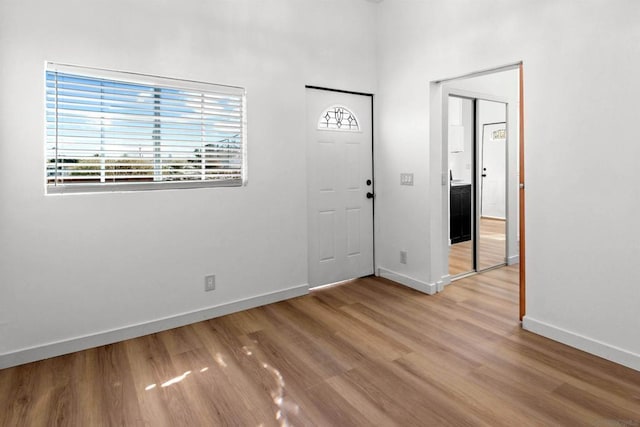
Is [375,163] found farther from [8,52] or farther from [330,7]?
[8,52]

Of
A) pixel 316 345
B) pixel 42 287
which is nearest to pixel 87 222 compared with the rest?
pixel 42 287

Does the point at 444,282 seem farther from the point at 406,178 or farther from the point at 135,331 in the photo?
the point at 135,331

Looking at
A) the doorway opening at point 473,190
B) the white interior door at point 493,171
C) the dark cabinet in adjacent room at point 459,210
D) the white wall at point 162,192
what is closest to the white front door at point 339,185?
the white wall at point 162,192

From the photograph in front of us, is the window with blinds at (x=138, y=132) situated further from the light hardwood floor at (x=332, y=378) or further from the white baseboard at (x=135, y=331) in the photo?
the light hardwood floor at (x=332, y=378)

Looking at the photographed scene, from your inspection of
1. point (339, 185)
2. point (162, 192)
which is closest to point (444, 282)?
point (339, 185)

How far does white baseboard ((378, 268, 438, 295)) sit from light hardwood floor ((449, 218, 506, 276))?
2.16ft

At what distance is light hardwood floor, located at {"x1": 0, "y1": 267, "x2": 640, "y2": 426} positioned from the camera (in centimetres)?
196

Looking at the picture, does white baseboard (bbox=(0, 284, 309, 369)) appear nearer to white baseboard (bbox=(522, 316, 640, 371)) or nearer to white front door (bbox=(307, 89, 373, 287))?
white front door (bbox=(307, 89, 373, 287))

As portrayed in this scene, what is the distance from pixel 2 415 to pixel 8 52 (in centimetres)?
216

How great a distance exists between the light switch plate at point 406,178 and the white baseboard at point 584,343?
5.40 ft

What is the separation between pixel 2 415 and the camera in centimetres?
199

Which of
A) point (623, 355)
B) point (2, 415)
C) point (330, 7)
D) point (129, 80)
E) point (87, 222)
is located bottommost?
point (2, 415)

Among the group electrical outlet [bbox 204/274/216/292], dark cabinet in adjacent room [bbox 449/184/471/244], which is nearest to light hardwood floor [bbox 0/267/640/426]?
electrical outlet [bbox 204/274/216/292]

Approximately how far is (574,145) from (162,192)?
3.04m
